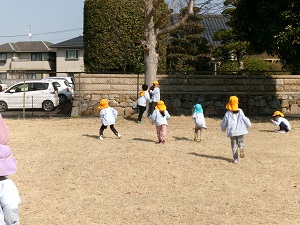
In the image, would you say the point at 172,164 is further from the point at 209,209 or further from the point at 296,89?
the point at 296,89

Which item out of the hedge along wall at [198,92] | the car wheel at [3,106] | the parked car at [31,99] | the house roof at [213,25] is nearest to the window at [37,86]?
the parked car at [31,99]

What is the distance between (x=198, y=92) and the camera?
64.5 ft

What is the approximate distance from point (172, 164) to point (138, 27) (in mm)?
12840

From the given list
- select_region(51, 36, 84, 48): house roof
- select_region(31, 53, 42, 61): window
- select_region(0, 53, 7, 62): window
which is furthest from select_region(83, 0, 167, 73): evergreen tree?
select_region(0, 53, 7, 62): window

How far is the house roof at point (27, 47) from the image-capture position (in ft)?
174

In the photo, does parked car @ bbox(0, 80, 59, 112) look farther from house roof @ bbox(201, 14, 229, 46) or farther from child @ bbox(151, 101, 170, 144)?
house roof @ bbox(201, 14, 229, 46)

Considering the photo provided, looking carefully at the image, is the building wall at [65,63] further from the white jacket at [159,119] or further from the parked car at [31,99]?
the white jacket at [159,119]

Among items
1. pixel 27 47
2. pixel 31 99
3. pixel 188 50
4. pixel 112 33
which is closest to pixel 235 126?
pixel 112 33

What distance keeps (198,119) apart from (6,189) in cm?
849

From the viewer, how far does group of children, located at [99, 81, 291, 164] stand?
9.73m

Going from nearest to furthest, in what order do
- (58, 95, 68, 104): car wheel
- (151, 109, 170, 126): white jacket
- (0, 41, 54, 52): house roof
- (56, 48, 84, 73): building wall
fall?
1. (151, 109, 170, 126): white jacket
2. (58, 95, 68, 104): car wheel
3. (56, 48, 84, 73): building wall
4. (0, 41, 54, 52): house roof

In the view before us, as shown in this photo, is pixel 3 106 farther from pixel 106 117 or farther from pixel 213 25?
pixel 213 25

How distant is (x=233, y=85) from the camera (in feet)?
65.0

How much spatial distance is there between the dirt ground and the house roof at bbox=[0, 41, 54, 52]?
1602 inches
